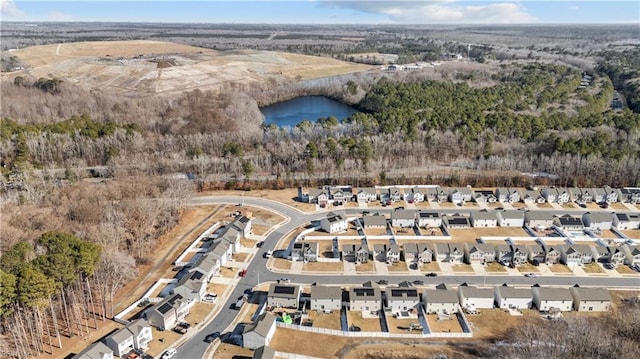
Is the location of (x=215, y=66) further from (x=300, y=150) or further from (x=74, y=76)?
(x=300, y=150)

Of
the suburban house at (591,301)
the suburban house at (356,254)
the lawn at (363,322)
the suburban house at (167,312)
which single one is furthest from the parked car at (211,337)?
the suburban house at (591,301)

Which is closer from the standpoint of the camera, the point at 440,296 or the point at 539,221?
the point at 440,296

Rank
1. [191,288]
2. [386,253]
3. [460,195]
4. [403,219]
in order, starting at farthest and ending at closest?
1. [460,195]
2. [403,219]
3. [386,253]
4. [191,288]

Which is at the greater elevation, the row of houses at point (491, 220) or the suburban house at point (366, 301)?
the row of houses at point (491, 220)

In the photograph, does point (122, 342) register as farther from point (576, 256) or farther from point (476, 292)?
point (576, 256)

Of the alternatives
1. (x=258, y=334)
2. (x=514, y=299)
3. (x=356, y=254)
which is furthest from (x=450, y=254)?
(x=258, y=334)

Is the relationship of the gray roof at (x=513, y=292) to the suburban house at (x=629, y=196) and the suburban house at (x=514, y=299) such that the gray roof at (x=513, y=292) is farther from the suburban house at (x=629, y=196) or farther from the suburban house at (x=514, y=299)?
the suburban house at (x=629, y=196)
